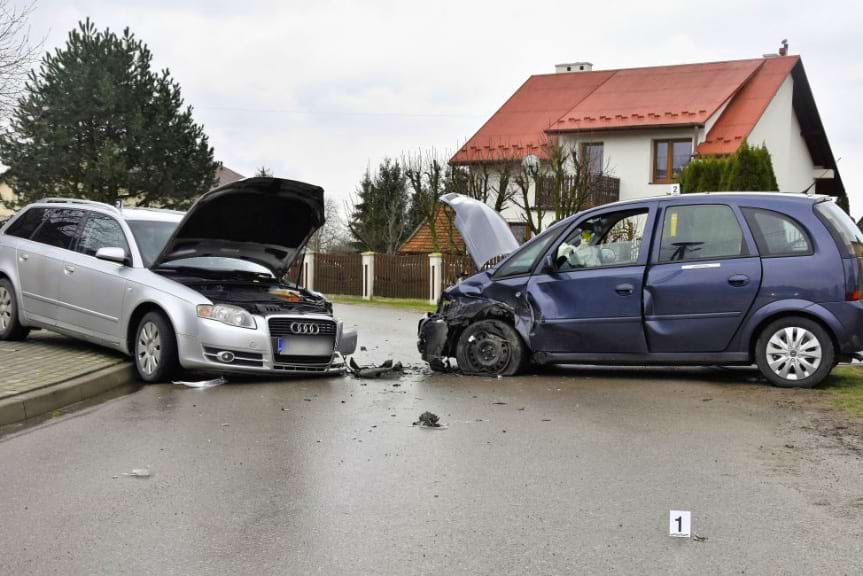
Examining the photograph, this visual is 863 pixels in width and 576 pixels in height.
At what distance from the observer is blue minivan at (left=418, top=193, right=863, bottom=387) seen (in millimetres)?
8773

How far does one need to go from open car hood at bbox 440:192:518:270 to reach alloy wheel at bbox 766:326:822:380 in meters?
3.36

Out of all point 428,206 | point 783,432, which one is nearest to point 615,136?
point 428,206

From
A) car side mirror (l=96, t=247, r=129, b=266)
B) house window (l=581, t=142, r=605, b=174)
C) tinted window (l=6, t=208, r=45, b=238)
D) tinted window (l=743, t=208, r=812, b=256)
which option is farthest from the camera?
house window (l=581, t=142, r=605, b=174)

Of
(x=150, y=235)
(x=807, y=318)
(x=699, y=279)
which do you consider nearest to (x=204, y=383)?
(x=150, y=235)

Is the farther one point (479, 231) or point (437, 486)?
point (479, 231)

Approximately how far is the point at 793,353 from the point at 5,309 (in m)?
9.00

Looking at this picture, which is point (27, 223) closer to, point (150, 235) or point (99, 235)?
point (99, 235)

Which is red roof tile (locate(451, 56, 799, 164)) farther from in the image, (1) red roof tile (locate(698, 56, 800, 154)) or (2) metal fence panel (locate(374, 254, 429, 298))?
(2) metal fence panel (locate(374, 254, 429, 298))

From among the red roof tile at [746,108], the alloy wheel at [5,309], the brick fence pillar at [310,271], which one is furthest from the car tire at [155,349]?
the brick fence pillar at [310,271]

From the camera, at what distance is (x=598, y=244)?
10.0 metres

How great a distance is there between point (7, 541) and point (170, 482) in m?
1.23

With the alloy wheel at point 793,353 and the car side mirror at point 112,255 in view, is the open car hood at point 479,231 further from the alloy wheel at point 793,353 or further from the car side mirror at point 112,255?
the car side mirror at point 112,255

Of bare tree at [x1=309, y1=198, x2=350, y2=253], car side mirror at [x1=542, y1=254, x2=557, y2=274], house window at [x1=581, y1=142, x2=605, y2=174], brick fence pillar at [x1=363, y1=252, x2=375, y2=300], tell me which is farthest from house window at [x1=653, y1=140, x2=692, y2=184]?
bare tree at [x1=309, y1=198, x2=350, y2=253]

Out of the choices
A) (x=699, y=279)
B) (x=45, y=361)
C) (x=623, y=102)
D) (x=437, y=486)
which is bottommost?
(x=437, y=486)
